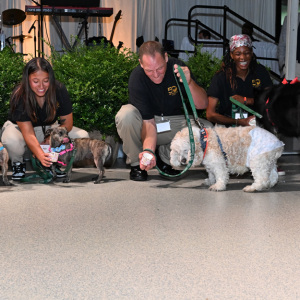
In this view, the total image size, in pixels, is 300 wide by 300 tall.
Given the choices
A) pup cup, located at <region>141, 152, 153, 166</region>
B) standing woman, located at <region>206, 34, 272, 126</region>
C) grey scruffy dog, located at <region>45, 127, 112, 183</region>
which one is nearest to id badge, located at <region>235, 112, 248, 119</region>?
standing woman, located at <region>206, 34, 272, 126</region>

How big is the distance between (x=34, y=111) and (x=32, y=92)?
0.53ft

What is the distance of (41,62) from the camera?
422 centimetres

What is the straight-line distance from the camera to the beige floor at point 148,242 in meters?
1.98

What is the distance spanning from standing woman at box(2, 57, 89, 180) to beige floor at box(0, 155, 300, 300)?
16.1 inches

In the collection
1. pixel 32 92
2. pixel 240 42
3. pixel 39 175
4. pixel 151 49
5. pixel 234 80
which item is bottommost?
pixel 39 175

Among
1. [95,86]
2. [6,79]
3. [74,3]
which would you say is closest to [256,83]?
[95,86]

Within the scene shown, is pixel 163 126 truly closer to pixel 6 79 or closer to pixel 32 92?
pixel 32 92

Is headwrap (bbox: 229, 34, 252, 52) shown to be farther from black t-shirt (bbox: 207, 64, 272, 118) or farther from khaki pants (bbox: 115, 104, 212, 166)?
khaki pants (bbox: 115, 104, 212, 166)

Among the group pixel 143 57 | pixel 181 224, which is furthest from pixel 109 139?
pixel 181 224

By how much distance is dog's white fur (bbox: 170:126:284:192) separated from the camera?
3.75 metres

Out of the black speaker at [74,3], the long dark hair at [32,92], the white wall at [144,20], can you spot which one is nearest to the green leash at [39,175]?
the long dark hair at [32,92]

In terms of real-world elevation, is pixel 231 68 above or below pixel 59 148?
above

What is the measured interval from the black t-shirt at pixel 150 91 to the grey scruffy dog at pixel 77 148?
0.46 meters

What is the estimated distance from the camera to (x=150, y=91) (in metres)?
4.35
